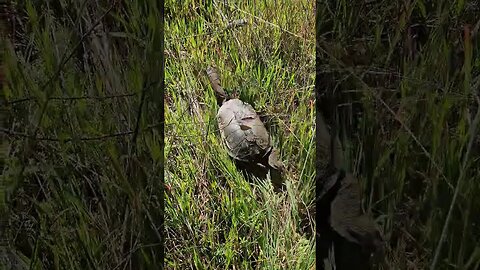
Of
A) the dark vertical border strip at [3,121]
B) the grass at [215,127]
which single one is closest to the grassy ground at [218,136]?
the grass at [215,127]

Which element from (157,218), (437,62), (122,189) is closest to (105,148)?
(122,189)

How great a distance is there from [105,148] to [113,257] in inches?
11.3

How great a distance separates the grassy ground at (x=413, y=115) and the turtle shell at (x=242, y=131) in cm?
21

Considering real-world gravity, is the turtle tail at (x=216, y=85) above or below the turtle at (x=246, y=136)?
above

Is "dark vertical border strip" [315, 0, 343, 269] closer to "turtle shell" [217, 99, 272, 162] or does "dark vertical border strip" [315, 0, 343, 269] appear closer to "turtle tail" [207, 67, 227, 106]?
"turtle shell" [217, 99, 272, 162]

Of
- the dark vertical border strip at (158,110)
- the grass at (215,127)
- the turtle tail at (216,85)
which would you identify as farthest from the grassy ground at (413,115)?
the dark vertical border strip at (158,110)

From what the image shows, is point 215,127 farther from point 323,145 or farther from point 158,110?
point 323,145

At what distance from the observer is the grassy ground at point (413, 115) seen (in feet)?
5.27

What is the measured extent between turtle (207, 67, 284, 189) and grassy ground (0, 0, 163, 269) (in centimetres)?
17

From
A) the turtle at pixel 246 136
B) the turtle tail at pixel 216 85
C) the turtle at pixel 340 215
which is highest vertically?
the turtle tail at pixel 216 85

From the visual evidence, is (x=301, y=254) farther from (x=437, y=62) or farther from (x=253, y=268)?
(x=437, y=62)

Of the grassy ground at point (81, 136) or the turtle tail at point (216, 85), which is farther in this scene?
the turtle tail at point (216, 85)

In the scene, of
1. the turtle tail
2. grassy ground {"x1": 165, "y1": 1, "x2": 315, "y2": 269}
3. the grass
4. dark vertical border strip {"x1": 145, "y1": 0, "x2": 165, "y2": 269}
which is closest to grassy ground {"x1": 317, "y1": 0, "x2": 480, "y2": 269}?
the grass

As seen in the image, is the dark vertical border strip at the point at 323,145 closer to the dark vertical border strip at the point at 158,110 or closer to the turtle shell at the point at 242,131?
the turtle shell at the point at 242,131
